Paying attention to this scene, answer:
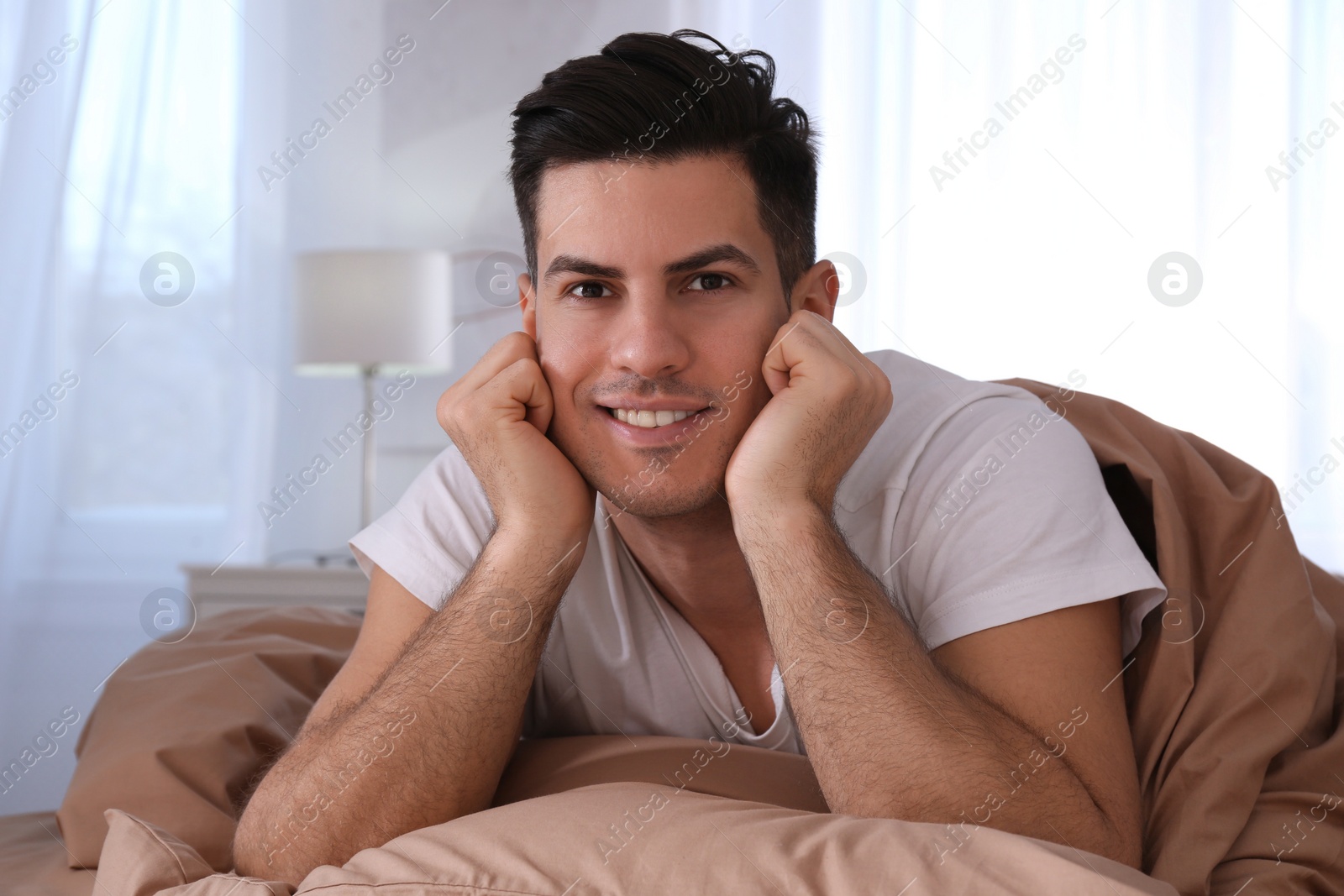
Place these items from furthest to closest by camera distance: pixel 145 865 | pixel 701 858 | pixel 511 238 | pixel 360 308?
pixel 511 238 → pixel 360 308 → pixel 145 865 → pixel 701 858

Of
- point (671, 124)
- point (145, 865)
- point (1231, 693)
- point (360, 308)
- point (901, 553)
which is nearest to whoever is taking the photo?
point (145, 865)

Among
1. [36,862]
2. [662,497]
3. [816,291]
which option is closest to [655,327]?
[662,497]

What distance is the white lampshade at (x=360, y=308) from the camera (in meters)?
2.38

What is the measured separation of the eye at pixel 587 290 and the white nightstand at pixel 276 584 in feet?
4.02

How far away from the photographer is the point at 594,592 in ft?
3.99

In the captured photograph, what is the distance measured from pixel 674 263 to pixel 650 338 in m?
0.08

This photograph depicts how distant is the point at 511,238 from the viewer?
296 centimetres

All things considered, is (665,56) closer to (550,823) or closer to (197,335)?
(550,823)

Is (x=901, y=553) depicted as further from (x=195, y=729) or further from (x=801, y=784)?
(x=195, y=729)

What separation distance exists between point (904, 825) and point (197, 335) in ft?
8.33

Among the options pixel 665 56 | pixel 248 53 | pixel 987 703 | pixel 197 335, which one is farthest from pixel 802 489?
pixel 248 53

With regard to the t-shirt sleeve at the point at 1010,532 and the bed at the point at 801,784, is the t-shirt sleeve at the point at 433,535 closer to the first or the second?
the bed at the point at 801,784

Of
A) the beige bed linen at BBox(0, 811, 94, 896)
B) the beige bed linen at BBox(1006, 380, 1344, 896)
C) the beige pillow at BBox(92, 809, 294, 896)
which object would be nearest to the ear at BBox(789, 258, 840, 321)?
the beige bed linen at BBox(1006, 380, 1344, 896)

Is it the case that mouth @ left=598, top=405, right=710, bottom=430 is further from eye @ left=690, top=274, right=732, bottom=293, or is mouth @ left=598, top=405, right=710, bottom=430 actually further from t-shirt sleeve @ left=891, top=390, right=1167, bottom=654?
t-shirt sleeve @ left=891, top=390, right=1167, bottom=654
